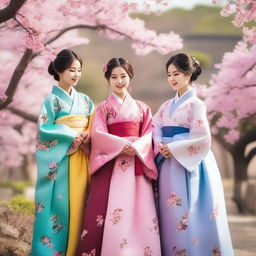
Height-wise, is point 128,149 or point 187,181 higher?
point 128,149

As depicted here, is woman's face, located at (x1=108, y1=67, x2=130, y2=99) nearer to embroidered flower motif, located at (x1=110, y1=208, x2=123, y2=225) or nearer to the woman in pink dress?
the woman in pink dress

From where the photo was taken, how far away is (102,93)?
3100cm

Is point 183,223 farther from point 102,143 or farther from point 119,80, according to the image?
point 119,80

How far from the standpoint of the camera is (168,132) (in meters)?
5.01

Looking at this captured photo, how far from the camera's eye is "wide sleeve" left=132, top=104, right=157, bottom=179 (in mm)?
4793

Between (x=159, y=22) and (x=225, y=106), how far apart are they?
33645mm

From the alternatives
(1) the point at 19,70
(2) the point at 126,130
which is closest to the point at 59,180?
(2) the point at 126,130

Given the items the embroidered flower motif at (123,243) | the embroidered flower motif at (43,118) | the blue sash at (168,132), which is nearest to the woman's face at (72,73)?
the embroidered flower motif at (43,118)

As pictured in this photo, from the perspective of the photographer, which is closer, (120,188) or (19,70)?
(120,188)

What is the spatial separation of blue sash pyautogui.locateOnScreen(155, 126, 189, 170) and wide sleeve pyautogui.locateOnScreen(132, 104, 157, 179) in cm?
13

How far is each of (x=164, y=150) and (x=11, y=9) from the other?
2.22 metres

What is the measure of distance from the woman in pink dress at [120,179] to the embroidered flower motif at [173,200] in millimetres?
166

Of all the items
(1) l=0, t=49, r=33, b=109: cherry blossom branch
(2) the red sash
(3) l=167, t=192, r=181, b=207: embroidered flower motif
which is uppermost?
(1) l=0, t=49, r=33, b=109: cherry blossom branch

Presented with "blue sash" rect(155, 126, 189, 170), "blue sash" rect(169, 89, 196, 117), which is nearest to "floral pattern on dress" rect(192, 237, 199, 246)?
"blue sash" rect(155, 126, 189, 170)
